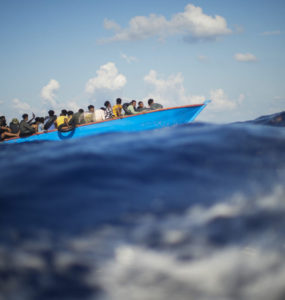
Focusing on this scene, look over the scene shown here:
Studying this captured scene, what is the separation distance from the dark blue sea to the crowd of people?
8.90m

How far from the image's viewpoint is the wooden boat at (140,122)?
11508mm

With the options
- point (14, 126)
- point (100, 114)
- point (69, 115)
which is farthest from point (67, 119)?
point (14, 126)

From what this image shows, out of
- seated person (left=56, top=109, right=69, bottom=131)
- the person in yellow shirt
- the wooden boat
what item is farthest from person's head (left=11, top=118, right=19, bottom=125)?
the person in yellow shirt

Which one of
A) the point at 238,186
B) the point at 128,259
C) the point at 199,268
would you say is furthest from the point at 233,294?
the point at 238,186

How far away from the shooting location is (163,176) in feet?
10.2

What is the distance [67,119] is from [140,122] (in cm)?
359

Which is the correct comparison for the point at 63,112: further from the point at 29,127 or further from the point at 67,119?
the point at 29,127

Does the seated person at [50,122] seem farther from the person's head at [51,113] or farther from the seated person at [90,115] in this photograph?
the seated person at [90,115]

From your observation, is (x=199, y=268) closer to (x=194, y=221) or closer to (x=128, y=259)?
(x=194, y=221)

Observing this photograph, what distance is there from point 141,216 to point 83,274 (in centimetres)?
77

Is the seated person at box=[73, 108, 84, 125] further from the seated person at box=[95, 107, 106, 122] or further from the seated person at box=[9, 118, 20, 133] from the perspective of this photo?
the seated person at box=[9, 118, 20, 133]

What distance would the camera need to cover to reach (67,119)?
39.4 ft

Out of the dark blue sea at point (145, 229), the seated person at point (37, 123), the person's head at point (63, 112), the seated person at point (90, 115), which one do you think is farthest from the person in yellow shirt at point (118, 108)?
the dark blue sea at point (145, 229)

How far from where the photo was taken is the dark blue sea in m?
2.18
